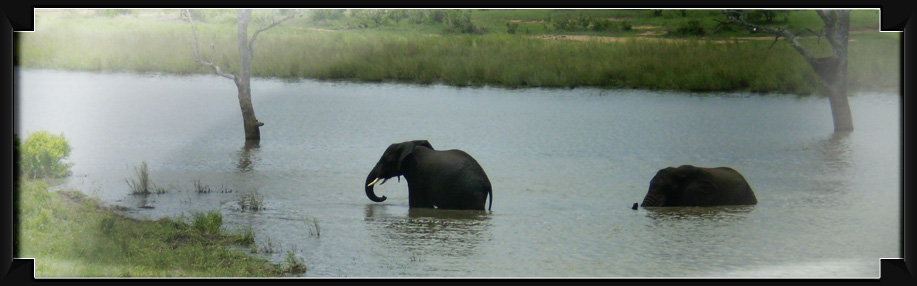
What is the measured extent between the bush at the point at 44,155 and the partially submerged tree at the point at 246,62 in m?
1.61

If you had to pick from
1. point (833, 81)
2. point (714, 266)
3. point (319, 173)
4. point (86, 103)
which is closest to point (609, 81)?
point (833, 81)

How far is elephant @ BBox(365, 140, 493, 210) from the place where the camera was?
31.5 ft

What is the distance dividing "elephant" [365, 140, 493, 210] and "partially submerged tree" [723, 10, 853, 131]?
9.99ft

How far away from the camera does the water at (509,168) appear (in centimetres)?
857

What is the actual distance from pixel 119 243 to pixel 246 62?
436 centimetres

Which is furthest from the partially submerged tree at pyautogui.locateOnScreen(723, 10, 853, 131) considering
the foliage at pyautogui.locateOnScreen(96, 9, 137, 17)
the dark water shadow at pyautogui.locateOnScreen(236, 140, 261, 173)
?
the foliage at pyautogui.locateOnScreen(96, 9, 137, 17)

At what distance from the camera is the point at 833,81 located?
11445 millimetres

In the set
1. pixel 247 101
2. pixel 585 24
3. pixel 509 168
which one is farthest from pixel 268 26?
pixel 585 24

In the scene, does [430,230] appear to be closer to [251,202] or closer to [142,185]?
[251,202]

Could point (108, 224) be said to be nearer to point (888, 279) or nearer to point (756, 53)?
point (888, 279)

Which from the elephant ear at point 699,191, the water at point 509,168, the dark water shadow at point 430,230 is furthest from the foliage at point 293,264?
the elephant ear at point 699,191

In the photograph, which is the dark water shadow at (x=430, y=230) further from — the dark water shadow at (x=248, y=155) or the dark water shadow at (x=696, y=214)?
the dark water shadow at (x=248, y=155)

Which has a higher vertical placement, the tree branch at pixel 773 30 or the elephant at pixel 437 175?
the tree branch at pixel 773 30

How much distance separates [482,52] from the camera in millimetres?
11414
